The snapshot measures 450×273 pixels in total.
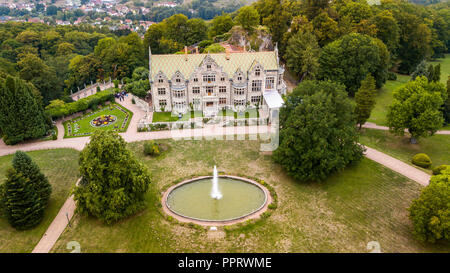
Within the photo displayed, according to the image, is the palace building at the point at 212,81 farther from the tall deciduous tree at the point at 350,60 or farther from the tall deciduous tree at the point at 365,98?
the tall deciduous tree at the point at 365,98

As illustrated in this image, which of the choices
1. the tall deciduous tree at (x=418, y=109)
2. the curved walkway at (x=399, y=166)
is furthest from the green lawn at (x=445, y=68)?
the curved walkway at (x=399, y=166)

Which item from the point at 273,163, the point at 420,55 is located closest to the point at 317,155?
the point at 273,163

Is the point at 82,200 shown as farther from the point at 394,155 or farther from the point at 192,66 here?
the point at 394,155

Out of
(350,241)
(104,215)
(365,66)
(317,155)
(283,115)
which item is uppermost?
(365,66)

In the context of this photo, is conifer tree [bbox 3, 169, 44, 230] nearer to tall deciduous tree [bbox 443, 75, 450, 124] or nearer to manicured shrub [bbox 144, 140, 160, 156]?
manicured shrub [bbox 144, 140, 160, 156]

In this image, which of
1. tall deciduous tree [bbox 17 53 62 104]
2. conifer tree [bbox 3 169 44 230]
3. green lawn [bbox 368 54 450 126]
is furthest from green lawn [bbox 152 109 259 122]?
conifer tree [bbox 3 169 44 230]
